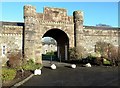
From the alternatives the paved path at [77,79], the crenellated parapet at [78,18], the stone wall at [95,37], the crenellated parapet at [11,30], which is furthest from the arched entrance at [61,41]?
the paved path at [77,79]

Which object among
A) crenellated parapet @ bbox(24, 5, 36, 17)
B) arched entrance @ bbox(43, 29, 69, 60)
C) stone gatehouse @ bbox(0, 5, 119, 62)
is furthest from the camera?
arched entrance @ bbox(43, 29, 69, 60)

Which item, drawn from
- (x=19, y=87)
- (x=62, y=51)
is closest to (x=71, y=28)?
(x=62, y=51)

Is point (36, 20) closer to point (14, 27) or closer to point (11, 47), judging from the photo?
point (14, 27)

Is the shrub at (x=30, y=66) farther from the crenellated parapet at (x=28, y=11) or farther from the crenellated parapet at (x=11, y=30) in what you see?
the crenellated parapet at (x=28, y=11)

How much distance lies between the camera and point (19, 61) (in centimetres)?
2247

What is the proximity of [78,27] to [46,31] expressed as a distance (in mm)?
4884

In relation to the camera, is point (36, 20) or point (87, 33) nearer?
point (36, 20)

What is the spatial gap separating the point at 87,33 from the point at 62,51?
5.83 meters

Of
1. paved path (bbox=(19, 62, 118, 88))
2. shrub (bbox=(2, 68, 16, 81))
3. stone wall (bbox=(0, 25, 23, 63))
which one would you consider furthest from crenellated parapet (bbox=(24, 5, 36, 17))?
shrub (bbox=(2, 68, 16, 81))

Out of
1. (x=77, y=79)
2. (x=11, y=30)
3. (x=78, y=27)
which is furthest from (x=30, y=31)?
(x=77, y=79)

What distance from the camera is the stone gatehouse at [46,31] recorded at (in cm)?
2850

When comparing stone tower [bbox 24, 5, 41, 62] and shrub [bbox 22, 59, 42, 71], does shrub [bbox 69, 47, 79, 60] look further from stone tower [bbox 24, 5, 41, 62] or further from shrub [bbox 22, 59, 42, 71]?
shrub [bbox 22, 59, 42, 71]

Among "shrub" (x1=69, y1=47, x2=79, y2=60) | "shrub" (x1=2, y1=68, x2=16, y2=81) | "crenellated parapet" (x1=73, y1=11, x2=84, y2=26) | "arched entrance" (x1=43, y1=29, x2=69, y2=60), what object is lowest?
"shrub" (x1=2, y1=68, x2=16, y2=81)

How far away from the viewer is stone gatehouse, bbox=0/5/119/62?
28.5 meters
